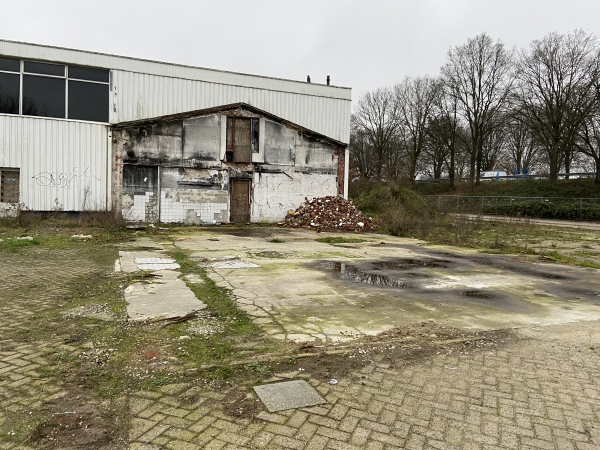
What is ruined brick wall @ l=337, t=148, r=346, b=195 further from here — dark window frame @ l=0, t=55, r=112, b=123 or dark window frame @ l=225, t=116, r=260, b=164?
dark window frame @ l=0, t=55, r=112, b=123

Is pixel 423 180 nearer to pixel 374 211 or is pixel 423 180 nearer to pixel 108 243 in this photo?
pixel 374 211

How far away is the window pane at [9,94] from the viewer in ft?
57.0

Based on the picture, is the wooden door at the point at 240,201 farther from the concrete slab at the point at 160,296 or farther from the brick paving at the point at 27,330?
the concrete slab at the point at 160,296

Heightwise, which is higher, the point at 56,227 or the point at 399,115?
the point at 399,115

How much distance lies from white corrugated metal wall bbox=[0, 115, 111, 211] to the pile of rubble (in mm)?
8649

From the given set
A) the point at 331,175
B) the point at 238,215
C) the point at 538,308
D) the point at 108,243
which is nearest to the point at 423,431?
the point at 538,308

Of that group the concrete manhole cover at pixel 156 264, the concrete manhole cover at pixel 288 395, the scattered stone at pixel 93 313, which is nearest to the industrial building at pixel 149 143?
the concrete manhole cover at pixel 156 264

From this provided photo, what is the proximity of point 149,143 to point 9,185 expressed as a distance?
231 inches

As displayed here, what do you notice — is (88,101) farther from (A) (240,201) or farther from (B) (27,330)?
(B) (27,330)

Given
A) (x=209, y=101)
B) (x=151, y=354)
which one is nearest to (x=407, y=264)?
(x=151, y=354)

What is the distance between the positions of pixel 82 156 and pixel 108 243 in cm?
829

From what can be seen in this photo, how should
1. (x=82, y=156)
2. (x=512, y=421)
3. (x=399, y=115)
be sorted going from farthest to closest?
(x=399, y=115) < (x=82, y=156) < (x=512, y=421)

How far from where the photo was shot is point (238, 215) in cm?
2061

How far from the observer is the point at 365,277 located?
788 centimetres
